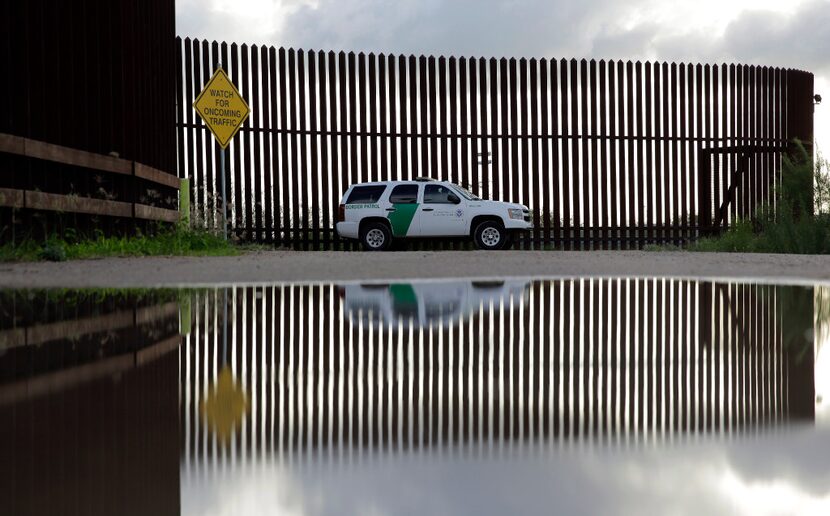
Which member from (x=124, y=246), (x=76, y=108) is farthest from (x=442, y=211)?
(x=76, y=108)

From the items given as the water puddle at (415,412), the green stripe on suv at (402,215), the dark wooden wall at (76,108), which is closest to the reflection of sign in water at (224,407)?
the water puddle at (415,412)

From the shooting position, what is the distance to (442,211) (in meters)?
19.2

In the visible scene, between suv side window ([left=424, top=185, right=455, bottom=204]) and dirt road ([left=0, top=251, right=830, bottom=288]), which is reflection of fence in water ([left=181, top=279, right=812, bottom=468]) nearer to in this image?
dirt road ([left=0, top=251, right=830, bottom=288])

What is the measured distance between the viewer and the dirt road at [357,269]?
8703mm

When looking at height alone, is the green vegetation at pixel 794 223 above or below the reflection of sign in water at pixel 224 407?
above

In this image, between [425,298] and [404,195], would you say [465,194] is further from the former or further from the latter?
[425,298]

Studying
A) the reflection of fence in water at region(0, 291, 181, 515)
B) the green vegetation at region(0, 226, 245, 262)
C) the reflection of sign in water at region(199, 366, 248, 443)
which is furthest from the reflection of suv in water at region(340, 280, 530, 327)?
the green vegetation at region(0, 226, 245, 262)

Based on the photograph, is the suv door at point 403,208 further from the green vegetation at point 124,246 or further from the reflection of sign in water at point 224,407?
the reflection of sign in water at point 224,407

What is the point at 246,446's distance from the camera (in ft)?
8.26

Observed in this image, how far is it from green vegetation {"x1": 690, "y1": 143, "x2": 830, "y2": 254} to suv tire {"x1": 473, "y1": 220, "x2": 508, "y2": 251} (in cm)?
394

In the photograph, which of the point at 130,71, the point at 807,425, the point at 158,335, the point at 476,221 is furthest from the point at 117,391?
the point at 476,221

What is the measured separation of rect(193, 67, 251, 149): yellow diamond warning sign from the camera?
695 inches

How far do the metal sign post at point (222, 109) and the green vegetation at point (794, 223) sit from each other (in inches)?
361

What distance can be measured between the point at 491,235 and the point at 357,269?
954cm
